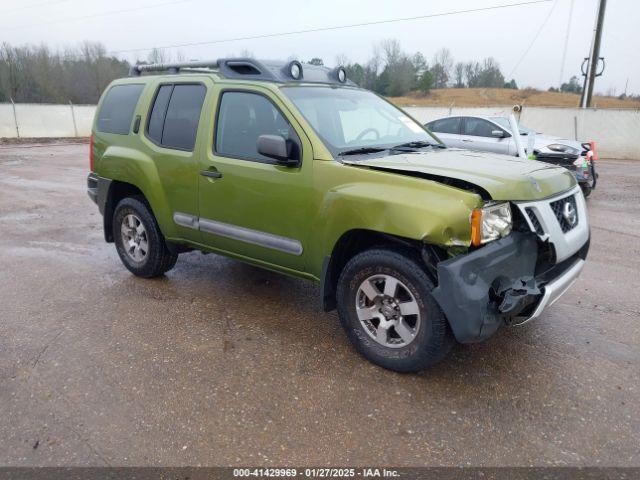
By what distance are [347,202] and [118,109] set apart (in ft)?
9.99

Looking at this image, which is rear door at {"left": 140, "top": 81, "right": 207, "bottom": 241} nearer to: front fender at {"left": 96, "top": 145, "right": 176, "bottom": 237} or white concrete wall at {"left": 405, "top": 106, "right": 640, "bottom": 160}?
front fender at {"left": 96, "top": 145, "right": 176, "bottom": 237}

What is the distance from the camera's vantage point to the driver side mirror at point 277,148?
3465mm

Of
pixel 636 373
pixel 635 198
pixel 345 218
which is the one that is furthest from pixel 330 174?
pixel 635 198

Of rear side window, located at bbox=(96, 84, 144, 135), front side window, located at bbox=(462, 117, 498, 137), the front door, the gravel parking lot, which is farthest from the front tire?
front side window, located at bbox=(462, 117, 498, 137)

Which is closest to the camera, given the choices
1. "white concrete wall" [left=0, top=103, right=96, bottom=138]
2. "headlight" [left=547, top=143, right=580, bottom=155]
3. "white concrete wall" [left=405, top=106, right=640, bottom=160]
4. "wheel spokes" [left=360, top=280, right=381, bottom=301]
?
"wheel spokes" [left=360, top=280, right=381, bottom=301]

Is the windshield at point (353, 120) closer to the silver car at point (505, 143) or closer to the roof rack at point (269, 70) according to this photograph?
the roof rack at point (269, 70)

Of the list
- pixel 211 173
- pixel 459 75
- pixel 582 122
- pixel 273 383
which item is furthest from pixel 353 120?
pixel 459 75

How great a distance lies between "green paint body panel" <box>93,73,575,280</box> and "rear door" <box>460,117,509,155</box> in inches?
300

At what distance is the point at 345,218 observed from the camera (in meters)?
3.30

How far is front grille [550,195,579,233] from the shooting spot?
3262 mm

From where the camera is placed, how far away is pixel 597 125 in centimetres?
1959

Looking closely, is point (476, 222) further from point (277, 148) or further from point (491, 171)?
point (277, 148)

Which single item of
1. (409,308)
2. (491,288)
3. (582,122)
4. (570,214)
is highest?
(570,214)

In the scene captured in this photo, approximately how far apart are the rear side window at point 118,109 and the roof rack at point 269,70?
0.52 meters
